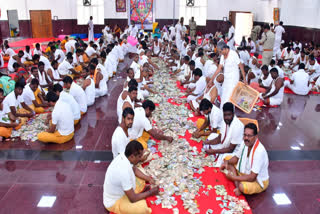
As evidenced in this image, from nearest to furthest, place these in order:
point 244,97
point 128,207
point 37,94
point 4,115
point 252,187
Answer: point 128,207 < point 252,187 < point 4,115 < point 244,97 < point 37,94

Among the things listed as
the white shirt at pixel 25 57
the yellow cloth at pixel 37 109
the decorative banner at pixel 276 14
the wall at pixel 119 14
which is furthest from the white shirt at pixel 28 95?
the decorative banner at pixel 276 14

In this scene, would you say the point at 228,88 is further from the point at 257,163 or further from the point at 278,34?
the point at 278,34

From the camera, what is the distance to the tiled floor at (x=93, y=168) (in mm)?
3389

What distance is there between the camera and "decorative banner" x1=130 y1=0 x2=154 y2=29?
20.3 metres

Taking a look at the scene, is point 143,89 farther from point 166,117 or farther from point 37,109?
point 37,109

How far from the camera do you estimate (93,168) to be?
414 centimetres

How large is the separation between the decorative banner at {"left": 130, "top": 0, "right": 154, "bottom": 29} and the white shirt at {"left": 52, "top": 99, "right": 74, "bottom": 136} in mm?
17210

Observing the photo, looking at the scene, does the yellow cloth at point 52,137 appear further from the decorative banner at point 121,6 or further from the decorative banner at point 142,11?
the decorative banner at point 121,6

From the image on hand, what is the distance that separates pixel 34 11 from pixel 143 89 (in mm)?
15697

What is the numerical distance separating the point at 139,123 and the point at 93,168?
1.01 metres

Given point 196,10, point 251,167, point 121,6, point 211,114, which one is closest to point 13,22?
point 121,6

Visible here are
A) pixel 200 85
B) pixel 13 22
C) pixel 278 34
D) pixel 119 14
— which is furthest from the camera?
pixel 119 14

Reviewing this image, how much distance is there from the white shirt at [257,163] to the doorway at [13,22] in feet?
62.7

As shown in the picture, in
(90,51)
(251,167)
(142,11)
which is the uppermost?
(142,11)
